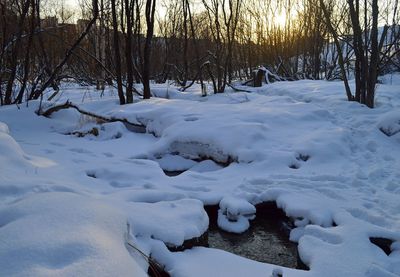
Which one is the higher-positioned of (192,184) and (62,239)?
(62,239)

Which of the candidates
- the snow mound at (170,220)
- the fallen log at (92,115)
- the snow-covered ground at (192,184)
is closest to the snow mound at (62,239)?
the snow-covered ground at (192,184)

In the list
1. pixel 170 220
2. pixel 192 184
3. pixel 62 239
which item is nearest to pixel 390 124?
pixel 192 184

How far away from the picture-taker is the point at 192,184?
373 centimetres

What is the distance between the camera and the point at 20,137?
5.38 m

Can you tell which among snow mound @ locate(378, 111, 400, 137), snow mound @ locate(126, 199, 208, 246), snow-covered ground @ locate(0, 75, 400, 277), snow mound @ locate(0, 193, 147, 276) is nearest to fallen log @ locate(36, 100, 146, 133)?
snow-covered ground @ locate(0, 75, 400, 277)

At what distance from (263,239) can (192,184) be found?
942mm

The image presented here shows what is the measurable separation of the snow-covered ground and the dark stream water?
0.30 feet

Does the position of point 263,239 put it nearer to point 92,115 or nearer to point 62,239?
point 62,239

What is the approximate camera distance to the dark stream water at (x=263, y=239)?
2775mm

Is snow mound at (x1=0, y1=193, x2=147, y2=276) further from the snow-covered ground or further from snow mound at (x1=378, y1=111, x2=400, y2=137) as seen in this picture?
→ snow mound at (x1=378, y1=111, x2=400, y2=137)

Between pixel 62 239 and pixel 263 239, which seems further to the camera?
pixel 263 239

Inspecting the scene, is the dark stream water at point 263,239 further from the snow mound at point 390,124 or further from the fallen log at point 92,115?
the fallen log at point 92,115

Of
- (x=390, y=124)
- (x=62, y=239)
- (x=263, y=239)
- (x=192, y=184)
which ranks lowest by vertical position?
(x=263, y=239)

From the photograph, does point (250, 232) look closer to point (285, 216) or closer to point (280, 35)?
point (285, 216)
